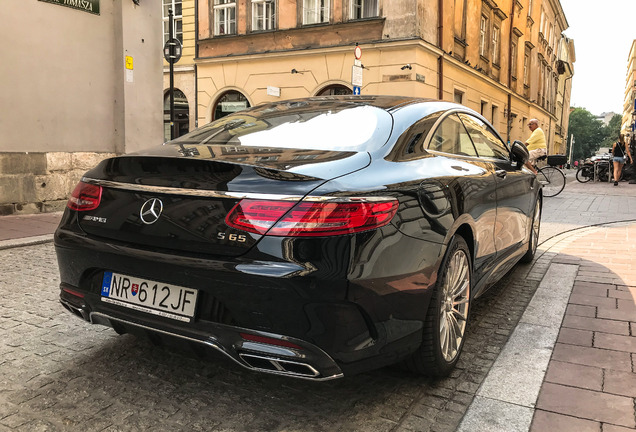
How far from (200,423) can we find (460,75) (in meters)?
19.5

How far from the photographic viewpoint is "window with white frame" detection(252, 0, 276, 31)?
1909cm

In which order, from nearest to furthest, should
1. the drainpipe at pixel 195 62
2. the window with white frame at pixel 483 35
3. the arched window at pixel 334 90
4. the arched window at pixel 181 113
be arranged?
the arched window at pixel 334 90 → the drainpipe at pixel 195 62 → the arched window at pixel 181 113 → the window with white frame at pixel 483 35

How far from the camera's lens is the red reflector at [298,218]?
6.82 feet

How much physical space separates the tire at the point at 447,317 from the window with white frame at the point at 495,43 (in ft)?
79.2

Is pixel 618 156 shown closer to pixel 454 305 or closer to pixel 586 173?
pixel 586 173

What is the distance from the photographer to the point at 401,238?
7.56 feet

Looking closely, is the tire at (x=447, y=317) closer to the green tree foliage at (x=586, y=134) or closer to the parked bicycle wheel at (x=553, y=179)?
the parked bicycle wheel at (x=553, y=179)

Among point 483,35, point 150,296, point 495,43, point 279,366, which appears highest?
point 495,43

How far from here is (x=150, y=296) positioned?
7.66ft

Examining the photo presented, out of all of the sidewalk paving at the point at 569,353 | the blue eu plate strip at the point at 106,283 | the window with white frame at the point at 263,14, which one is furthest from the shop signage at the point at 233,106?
the blue eu plate strip at the point at 106,283

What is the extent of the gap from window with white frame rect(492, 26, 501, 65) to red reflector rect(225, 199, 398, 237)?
82.1 feet

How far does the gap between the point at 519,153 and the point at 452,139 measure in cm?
117

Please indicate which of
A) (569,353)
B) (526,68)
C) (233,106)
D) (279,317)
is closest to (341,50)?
(233,106)

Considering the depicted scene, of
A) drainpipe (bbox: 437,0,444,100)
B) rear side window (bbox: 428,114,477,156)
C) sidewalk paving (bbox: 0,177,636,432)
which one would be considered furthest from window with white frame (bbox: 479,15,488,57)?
rear side window (bbox: 428,114,477,156)
